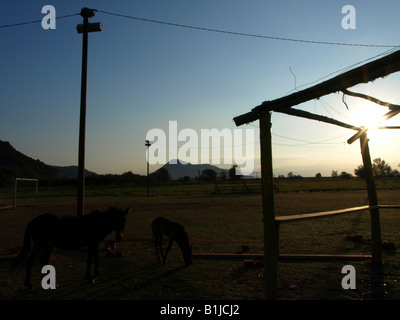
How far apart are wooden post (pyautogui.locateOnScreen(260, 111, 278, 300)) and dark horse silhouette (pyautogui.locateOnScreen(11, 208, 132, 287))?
3311 mm

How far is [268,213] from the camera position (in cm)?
467

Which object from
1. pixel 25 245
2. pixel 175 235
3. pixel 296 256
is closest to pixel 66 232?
pixel 25 245

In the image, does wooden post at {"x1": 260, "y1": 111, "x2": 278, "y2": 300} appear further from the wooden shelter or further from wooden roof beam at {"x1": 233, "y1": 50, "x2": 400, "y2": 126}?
wooden roof beam at {"x1": 233, "y1": 50, "x2": 400, "y2": 126}

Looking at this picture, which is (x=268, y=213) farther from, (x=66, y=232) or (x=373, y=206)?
(x=66, y=232)

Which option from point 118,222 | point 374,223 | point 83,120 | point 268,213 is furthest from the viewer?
point 83,120

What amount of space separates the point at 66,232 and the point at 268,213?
13.7ft

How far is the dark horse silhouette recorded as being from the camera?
19.4ft

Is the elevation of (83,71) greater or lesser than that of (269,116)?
greater

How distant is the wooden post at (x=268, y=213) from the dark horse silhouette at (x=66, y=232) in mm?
3311

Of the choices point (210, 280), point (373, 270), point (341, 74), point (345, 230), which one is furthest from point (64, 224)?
point (345, 230)

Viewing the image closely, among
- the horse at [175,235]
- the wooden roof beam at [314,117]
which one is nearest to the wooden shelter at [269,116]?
the wooden roof beam at [314,117]

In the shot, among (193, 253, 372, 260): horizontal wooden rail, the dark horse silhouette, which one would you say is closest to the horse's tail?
the dark horse silhouette
